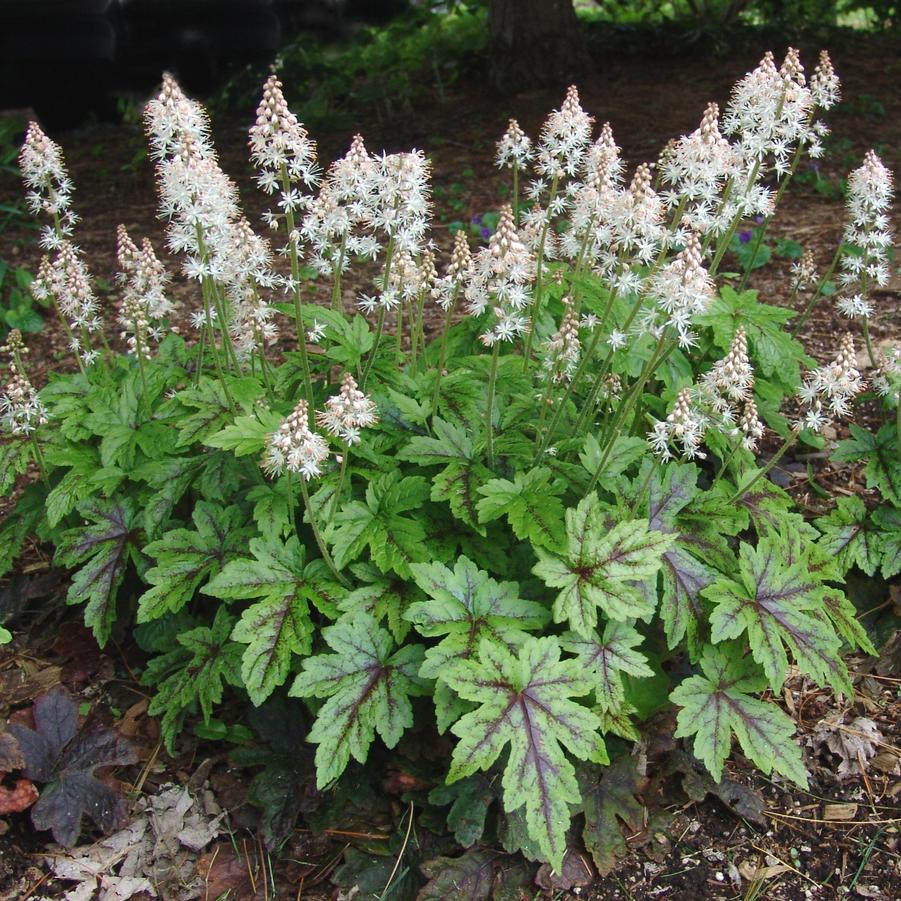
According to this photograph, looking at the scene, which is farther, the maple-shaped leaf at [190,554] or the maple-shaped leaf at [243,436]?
the maple-shaped leaf at [190,554]

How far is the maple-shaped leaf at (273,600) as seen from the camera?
2.71 meters

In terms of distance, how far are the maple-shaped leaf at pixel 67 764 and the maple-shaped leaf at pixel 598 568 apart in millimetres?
1602

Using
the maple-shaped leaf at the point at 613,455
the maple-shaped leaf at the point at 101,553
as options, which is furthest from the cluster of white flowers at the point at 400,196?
the maple-shaped leaf at the point at 101,553

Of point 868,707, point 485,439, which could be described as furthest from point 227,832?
point 868,707

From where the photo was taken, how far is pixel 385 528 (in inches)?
114

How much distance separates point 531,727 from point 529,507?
660mm

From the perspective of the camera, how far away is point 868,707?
350 centimetres

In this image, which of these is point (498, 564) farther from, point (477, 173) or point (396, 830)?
point (477, 173)

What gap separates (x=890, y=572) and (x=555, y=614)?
5.01ft

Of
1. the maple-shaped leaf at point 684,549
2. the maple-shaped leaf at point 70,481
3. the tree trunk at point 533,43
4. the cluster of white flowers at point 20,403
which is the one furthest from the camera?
the tree trunk at point 533,43

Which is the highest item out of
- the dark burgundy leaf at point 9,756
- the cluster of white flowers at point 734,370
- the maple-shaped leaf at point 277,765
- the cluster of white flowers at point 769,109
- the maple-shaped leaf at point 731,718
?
the cluster of white flowers at point 769,109

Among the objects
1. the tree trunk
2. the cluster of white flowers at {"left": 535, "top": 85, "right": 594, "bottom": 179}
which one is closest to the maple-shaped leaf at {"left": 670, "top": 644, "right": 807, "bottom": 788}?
the cluster of white flowers at {"left": 535, "top": 85, "right": 594, "bottom": 179}

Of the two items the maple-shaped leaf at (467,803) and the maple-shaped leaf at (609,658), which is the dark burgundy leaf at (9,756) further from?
the maple-shaped leaf at (609,658)

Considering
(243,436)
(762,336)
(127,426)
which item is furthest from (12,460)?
(762,336)
